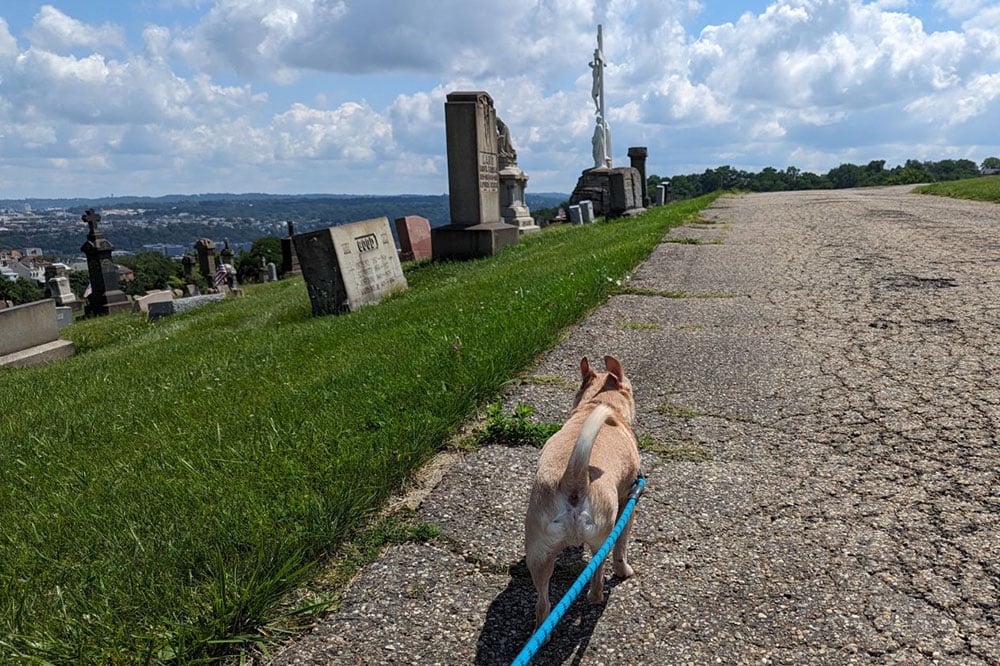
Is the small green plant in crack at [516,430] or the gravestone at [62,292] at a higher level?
the small green plant in crack at [516,430]

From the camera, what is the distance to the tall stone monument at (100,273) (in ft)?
78.5

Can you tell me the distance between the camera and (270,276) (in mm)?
39875

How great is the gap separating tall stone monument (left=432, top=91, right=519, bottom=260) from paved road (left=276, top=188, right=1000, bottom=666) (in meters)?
9.47

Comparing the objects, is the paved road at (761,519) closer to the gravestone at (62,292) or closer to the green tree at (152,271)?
the gravestone at (62,292)

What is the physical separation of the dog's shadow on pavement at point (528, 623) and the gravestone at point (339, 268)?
8.23 metres

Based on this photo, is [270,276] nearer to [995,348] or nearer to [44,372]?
[44,372]

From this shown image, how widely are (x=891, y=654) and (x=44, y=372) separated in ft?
34.3

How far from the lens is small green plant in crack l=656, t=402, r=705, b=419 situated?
13.1ft

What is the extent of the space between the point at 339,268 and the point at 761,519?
8.36m

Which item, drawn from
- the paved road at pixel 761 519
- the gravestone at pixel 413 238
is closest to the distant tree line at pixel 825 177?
the gravestone at pixel 413 238

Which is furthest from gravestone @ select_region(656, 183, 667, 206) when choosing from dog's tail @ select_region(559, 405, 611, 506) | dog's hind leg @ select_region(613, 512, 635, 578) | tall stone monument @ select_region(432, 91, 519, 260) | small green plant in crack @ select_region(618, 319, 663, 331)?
dog's tail @ select_region(559, 405, 611, 506)

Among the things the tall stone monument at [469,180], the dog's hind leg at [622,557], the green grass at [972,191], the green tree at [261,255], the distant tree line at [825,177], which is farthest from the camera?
the green tree at [261,255]

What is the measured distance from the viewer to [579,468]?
7.07 feet

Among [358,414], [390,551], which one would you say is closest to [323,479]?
[390,551]
